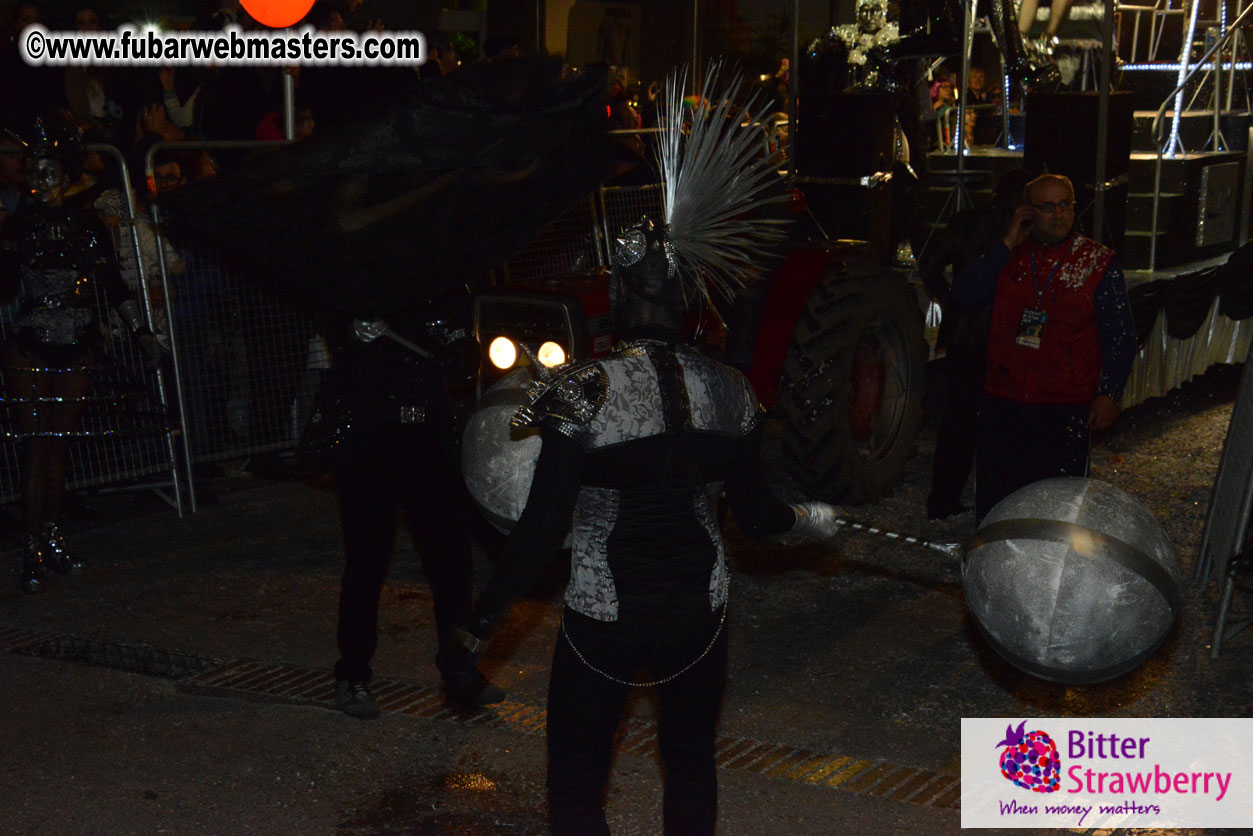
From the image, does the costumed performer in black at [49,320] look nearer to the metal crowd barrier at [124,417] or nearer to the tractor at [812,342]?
the metal crowd barrier at [124,417]

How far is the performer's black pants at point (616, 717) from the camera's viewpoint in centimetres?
329

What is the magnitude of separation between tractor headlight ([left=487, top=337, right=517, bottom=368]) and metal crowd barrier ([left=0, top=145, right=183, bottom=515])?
1867mm

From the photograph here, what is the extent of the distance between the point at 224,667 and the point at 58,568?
166 centimetres

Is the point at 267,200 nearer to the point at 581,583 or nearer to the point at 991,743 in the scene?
the point at 581,583

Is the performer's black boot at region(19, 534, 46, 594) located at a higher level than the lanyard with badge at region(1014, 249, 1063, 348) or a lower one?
lower

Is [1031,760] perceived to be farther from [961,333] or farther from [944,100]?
[944,100]

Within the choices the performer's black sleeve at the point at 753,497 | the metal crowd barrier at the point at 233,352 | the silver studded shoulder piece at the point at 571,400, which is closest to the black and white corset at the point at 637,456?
the silver studded shoulder piece at the point at 571,400

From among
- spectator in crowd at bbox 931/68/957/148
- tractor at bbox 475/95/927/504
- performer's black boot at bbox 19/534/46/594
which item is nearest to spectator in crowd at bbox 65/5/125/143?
tractor at bbox 475/95/927/504

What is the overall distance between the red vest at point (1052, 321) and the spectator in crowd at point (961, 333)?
107 cm

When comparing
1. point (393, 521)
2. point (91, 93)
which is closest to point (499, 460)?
point (393, 521)

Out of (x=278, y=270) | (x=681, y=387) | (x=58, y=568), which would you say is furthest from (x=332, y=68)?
(x=681, y=387)

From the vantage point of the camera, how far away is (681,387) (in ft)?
10.9

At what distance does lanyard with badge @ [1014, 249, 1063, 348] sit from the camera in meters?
5.58

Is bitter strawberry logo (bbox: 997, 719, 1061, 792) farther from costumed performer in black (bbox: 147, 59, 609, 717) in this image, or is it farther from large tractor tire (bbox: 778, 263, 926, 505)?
large tractor tire (bbox: 778, 263, 926, 505)
